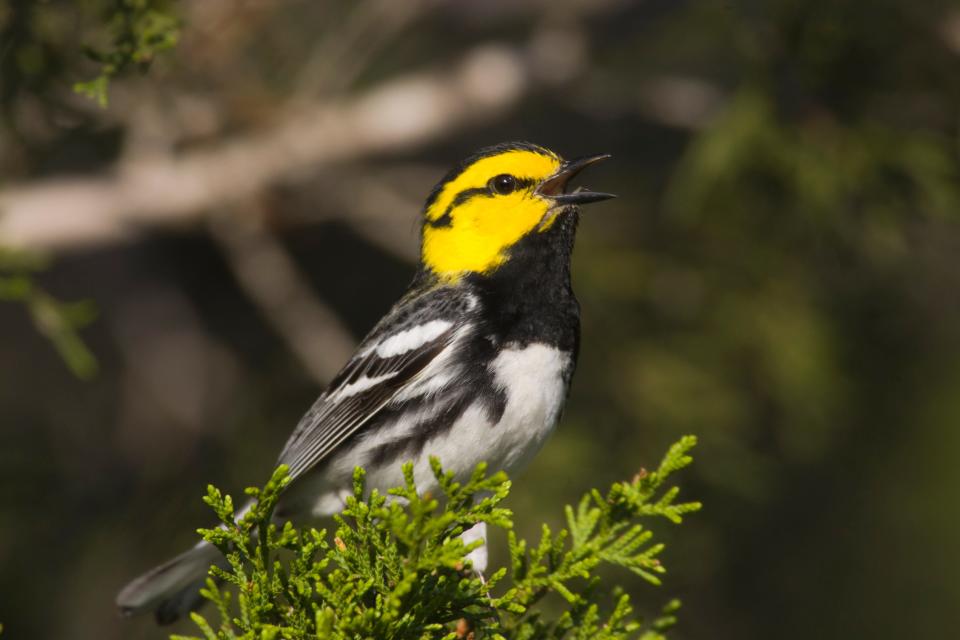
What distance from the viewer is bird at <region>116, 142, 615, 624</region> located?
2.89 metres

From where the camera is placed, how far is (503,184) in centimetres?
332

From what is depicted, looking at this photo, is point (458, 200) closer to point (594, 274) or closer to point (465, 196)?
point (465, 196)

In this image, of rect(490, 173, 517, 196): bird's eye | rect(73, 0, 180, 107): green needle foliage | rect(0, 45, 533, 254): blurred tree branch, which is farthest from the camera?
rect(0, 45, 533, 254): blurred tree branch

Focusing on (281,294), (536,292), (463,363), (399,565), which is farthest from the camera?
(281,294)

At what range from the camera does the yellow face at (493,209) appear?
326 centimetres

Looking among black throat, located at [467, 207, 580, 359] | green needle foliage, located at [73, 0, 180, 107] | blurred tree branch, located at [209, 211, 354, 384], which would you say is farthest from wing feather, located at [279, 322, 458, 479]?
blurred tree branch, located at [209, 211, 354, 384]

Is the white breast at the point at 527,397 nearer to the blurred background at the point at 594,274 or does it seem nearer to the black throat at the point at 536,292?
the black throat at the point at 536,292

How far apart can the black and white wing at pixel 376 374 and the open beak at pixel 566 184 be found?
473 mm

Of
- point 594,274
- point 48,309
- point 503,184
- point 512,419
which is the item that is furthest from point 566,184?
point 48,309

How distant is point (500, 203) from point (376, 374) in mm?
629

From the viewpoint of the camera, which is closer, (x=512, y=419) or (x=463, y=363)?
(x=512, y=419)

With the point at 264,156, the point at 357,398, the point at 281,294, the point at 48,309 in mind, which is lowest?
the point at 357,398

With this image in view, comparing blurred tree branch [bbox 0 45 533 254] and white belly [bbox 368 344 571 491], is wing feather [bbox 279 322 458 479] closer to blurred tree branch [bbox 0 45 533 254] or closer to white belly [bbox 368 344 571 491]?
white belly [bbox 368 344 571 491]

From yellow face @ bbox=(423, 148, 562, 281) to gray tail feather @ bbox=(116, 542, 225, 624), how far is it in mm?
1050
